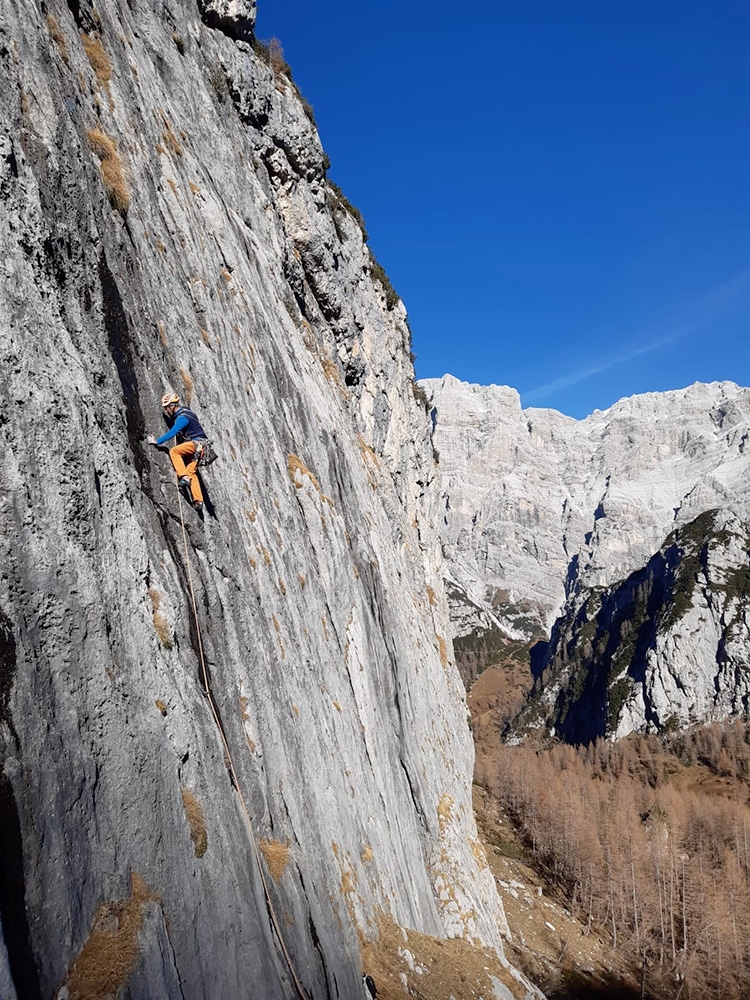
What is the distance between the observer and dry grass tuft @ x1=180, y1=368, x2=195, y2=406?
10.8m

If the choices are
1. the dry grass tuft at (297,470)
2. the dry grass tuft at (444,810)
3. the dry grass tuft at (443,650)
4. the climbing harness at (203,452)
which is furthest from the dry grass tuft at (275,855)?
the dry grass tuft at (443,650)

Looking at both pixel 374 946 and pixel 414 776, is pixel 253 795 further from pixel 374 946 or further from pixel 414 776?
pixel 414 776

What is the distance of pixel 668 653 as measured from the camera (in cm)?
13762

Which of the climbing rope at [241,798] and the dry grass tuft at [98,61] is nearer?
the climbing rope at [241,798]

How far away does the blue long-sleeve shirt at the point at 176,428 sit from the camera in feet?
29.3

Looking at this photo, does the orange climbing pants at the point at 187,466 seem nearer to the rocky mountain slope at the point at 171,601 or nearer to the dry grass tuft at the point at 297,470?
the rocky mountain slope at the point at 171,601

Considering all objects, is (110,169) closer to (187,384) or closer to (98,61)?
(98,61)

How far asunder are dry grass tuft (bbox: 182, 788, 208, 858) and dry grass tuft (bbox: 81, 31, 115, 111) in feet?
41.0

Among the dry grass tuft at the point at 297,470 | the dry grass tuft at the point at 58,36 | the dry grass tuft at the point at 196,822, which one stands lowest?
the dry grass tuft at the point at 196,822

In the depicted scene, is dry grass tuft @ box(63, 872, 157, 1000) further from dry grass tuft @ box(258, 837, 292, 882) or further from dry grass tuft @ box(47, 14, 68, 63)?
dry grass tuft @ box(47, 14, 68, 63)

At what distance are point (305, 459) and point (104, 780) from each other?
1229 cm

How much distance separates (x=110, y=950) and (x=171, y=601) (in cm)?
375

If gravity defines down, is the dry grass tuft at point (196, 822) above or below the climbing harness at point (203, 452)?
below

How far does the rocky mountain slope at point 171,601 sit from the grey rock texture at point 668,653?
133185 millimetres
